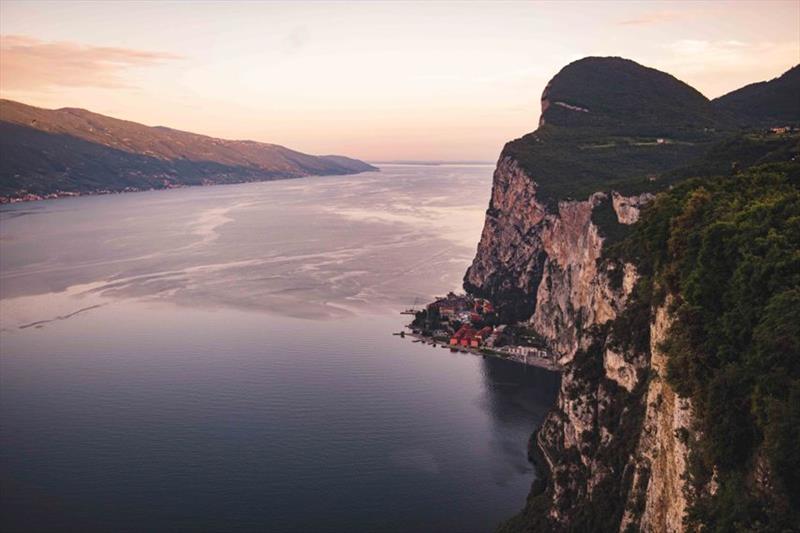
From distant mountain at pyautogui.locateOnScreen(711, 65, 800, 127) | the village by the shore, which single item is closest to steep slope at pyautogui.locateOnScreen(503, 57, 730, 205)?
distant mountain at pyautogui.locateOnScreen(711, 65, 800, 127)

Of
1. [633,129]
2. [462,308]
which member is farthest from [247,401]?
[633,129]

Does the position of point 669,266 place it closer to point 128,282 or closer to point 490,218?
point 490,218

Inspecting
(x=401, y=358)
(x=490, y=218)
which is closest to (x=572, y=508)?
(x=401, y=358)

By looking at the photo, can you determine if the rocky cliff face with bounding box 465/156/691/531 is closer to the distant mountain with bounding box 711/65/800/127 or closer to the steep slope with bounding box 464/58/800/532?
the steep slope with bounding box 464/58/800/532

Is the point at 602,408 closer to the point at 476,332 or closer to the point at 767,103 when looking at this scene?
the point at 476,332

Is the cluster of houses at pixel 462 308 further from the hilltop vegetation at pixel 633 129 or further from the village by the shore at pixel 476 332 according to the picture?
the hilltop vegetation at pixel 633 129

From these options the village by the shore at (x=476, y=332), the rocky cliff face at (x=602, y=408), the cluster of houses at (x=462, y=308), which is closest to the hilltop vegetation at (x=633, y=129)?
the rocky cliff face at (x=602, y=408)
